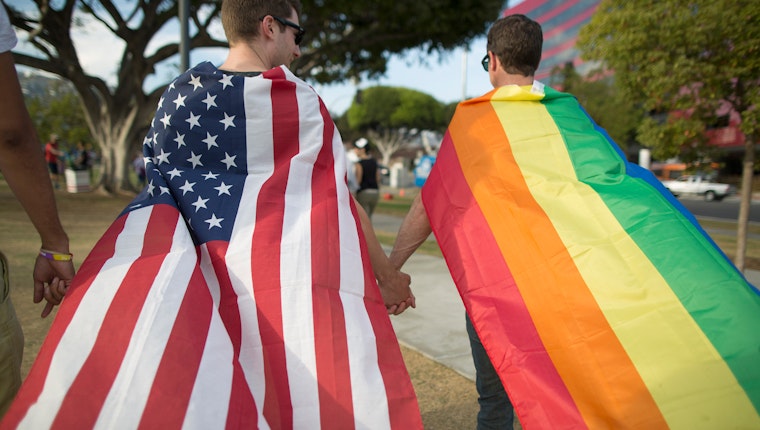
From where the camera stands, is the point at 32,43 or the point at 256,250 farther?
the point at 32,43

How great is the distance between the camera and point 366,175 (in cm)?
975

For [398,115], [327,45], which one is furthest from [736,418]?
[398,115]

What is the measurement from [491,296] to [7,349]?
5.64 ft

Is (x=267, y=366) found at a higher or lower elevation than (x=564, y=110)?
lower

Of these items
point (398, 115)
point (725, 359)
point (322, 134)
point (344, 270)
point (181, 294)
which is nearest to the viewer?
point (181, 294)

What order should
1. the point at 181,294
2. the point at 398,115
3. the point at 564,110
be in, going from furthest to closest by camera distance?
1. the point at 398,115
2. the point at 564,110
3. the point at 181,294

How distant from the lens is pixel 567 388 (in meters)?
2.00

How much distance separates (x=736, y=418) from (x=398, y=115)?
202 ft

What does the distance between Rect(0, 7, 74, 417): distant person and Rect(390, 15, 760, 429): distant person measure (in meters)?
1.43

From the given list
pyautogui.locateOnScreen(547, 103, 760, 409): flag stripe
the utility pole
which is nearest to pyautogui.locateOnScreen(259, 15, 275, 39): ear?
pyautogui.locateOnScreen(547, 103, 760, 409): flag stripe

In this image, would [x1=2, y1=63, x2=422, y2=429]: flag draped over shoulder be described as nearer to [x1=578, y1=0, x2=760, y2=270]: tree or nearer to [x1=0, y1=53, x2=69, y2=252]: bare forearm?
[x1=0, y1=53, x2=69, y2=252]: bare forearm

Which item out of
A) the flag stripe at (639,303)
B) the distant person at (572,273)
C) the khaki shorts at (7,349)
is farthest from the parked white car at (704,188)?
the khaki shorts at (7,349)

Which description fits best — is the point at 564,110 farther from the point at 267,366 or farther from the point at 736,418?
the point at 267,366

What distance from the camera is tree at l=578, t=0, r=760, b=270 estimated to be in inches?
266
